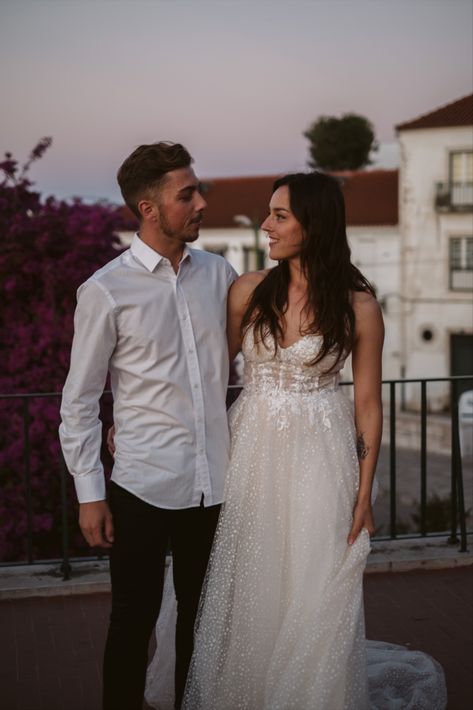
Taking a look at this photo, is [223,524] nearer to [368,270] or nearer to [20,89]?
[20,89]

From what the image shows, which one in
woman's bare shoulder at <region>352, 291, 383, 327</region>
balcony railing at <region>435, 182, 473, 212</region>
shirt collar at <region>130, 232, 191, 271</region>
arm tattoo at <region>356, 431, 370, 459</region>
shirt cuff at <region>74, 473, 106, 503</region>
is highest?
balcony railing at <region>435, 182, 473, 212</region>

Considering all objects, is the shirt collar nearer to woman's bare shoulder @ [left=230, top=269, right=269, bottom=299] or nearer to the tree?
woman's bare shoulder @ [left=230, top=269, right=269, bottom=299]

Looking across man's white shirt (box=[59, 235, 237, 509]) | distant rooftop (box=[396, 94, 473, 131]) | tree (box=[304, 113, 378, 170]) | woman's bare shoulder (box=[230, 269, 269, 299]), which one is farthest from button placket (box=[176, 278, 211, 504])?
tree (box=[304, 113, 378, 170])

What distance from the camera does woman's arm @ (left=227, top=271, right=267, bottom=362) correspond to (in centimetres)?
276

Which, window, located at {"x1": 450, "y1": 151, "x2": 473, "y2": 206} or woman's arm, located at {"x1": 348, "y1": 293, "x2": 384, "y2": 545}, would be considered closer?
woman's arm, located at {"x1": 348, "y1": 293, "x2": 384, "y2": 545}

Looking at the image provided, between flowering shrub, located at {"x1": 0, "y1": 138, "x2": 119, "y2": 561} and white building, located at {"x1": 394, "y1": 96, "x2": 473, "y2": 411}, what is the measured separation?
22.8m

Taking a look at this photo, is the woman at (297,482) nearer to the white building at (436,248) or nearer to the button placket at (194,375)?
the button placket at (194,375)

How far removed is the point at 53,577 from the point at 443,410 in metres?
25.7

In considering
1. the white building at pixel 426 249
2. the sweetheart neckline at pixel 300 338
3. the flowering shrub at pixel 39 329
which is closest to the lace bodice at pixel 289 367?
the sweetheart neckline at pixel 300 338

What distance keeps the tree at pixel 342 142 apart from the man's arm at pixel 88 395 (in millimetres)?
37271

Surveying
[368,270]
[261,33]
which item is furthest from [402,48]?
[368,270]

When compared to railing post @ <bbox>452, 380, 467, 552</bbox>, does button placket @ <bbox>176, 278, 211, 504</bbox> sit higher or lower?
higher

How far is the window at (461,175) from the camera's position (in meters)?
28.4

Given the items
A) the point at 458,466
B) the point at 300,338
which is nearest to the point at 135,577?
the point at 300,338
